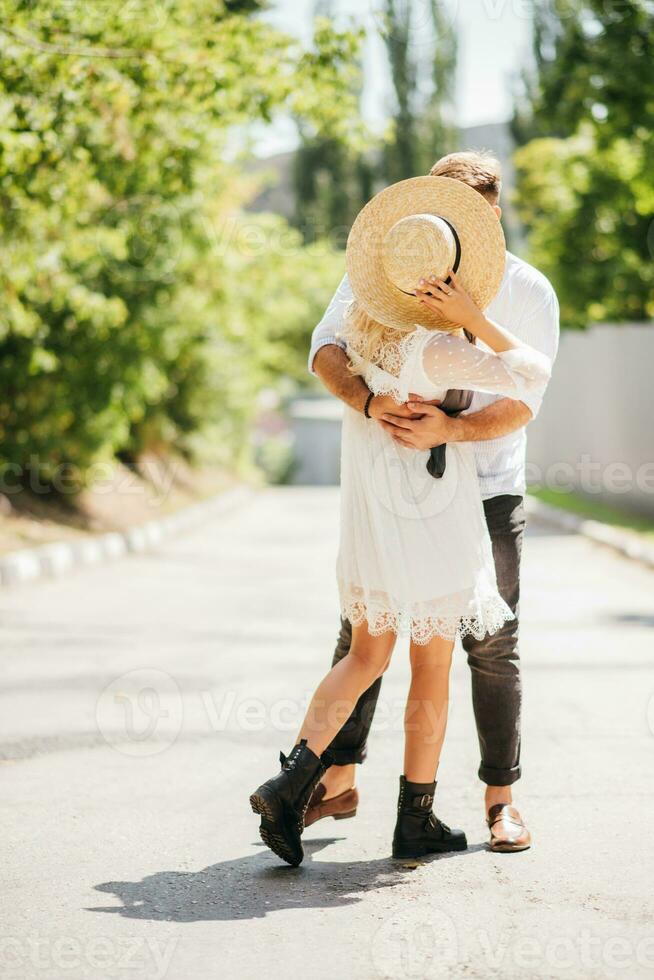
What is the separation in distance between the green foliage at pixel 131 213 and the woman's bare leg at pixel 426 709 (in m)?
5.91

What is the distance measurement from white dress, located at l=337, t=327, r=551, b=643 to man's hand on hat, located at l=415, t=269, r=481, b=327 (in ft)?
0.31

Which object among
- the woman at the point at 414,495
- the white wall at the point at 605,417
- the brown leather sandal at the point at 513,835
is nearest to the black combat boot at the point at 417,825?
the woman at the point at 414,495

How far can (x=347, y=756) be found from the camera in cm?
432

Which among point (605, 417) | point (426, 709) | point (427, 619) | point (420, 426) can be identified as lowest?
point (605, 417)

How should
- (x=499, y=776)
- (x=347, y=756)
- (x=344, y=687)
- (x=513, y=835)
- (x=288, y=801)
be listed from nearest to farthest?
1. (x=288, y=801)
2. (x=344, y=687)
3. (x=513, y=835)
4. (x=499, y=776)
5. (x=347, y=756)

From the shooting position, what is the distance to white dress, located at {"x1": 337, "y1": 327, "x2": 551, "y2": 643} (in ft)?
12.5

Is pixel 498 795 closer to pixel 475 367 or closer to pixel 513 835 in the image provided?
pixel 513 835

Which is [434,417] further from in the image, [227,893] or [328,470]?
[328,470]

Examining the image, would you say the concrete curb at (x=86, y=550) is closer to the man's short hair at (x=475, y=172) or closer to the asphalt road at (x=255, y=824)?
the asphalt road at (x=255, y=824)

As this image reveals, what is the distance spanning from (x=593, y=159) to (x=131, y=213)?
11529 mm

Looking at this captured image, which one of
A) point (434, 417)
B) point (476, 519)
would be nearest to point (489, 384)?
point (434, 417)

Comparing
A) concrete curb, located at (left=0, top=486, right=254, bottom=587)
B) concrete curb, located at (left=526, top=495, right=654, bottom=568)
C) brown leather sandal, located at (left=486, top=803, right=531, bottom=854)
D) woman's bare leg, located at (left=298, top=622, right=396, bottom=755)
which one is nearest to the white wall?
concrete curb, located at (left=526, top=495, right=654, bottom=568)

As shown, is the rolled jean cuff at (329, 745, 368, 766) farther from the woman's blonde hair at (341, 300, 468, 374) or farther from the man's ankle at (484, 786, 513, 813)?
the woman's blonde hair at (341, 300, 468, 374)

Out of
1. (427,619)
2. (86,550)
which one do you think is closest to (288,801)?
(427,619)
